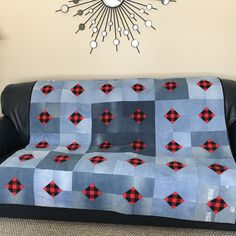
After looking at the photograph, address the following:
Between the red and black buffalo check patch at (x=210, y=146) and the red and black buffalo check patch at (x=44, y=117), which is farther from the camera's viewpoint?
the red and black buffalo check patch at (x=44, y=117)

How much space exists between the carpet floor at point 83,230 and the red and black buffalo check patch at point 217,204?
230 mm

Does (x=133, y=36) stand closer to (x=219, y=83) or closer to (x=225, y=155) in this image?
(x=219, y=83)

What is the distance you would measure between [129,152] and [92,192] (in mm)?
389

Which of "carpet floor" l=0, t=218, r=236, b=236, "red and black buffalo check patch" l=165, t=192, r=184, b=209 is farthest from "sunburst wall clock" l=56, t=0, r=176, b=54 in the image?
"carpet floor" l=0, t=218, r=236, b=236

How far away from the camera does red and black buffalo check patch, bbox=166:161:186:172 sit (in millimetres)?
1480

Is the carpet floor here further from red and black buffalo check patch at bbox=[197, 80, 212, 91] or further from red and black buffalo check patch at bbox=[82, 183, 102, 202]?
red and black buffalo check patch at bbox=[197, 80, 212, 91]

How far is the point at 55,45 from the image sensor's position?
2.18 metres

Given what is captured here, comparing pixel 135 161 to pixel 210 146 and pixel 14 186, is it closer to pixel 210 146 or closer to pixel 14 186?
pixel 210 146

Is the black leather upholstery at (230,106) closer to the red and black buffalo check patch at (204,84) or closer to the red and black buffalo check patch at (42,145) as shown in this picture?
the red and black buffalo check patch at (204,84)

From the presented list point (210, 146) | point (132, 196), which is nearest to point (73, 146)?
point (132, 196)

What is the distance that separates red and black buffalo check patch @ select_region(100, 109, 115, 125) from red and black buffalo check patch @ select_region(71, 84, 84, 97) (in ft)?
0.82

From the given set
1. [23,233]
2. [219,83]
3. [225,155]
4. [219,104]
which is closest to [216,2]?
[219,83]

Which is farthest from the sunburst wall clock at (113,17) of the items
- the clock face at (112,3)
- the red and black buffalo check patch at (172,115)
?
the red and black buffalo check patch at (172,115)

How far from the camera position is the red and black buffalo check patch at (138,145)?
178 cm
